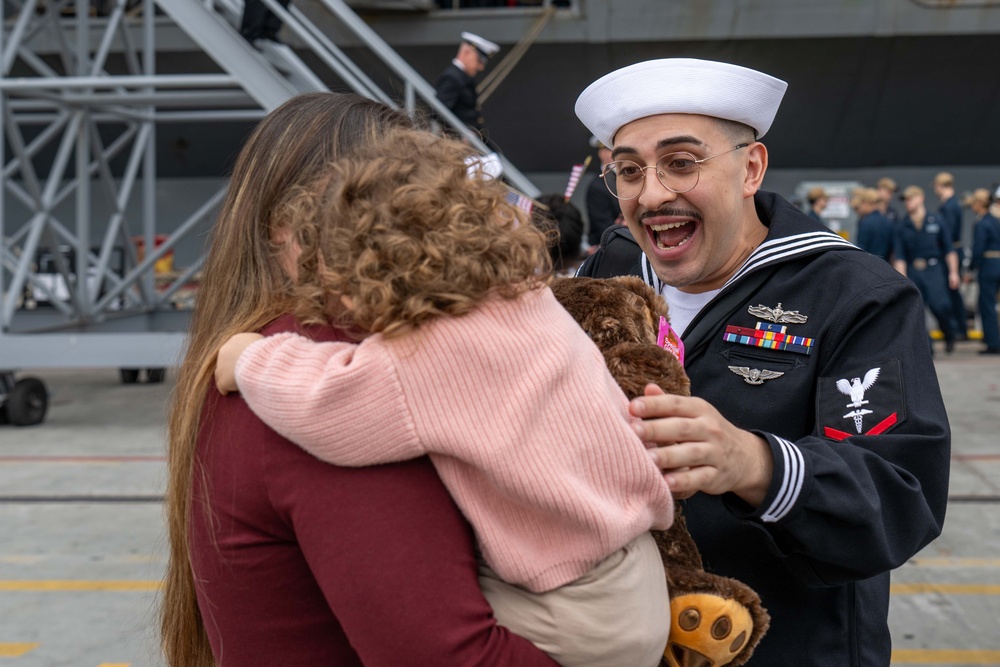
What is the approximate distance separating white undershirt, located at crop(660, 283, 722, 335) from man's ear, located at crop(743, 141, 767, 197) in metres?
0.21

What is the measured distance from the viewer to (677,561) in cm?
144

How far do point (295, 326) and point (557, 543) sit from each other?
1.39 feet

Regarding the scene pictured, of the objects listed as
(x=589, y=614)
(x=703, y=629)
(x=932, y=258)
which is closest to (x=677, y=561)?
(x=703, y=629)

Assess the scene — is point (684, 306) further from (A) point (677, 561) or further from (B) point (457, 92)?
(B) point (457, 92)

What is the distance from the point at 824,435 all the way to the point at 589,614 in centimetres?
63

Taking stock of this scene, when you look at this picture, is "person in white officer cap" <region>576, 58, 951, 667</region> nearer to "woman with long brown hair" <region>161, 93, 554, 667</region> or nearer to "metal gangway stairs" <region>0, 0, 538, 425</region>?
"woman with long brown hair" <region>161, 93, 554, 667</region>

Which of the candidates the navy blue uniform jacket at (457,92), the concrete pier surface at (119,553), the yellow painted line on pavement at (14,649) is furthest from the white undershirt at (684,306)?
the navy blue uniform jacket at (457,92)

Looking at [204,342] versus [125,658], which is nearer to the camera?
[204,342]

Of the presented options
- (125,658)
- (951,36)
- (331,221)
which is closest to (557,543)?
(331,221)

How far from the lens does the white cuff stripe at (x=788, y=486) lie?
4.58 ft

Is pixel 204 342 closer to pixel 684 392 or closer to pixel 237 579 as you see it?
pixel 237 579

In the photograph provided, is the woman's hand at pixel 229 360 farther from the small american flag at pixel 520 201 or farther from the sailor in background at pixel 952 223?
the sailor in background at pixel 952 223

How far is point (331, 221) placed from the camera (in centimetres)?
117

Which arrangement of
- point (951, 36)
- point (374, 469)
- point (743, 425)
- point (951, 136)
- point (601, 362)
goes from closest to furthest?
point (374, 469) → point (601, 362) → point (743, 425) → point (951, 36) → point (951, 136)
